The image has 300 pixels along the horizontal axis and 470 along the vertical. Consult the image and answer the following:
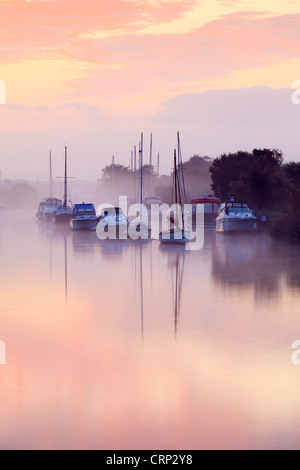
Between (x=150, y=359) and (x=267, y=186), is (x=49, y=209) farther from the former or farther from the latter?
(x=150, y=359)

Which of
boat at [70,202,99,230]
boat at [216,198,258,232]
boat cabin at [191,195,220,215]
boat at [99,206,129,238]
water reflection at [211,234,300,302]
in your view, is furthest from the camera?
boat cabin at [191,195,220,215]

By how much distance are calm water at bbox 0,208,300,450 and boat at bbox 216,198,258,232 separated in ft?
81.1

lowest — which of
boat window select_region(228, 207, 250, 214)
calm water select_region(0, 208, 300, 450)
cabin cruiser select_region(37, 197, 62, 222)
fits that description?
calm water select_region(0, 208, 300, 450)

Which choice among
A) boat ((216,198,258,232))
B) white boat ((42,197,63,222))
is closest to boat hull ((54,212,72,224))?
white boat ((42,197,63,222))

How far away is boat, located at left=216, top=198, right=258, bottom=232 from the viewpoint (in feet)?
209

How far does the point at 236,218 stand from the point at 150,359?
4528cm

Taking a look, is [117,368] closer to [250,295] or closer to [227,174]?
[250,295]

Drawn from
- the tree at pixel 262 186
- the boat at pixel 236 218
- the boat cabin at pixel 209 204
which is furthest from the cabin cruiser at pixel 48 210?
the boat at pixel 236 218

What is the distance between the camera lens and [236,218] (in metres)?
63.8

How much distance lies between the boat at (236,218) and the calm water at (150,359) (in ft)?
81.1

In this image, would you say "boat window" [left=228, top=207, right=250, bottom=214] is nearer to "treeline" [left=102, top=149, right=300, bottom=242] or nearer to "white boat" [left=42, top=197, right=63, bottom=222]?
"treeline" [left=102, top=149, right=300, bottom=242]

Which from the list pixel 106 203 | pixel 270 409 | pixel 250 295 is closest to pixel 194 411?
pixel 270 409

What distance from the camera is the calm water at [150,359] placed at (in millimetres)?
13945
